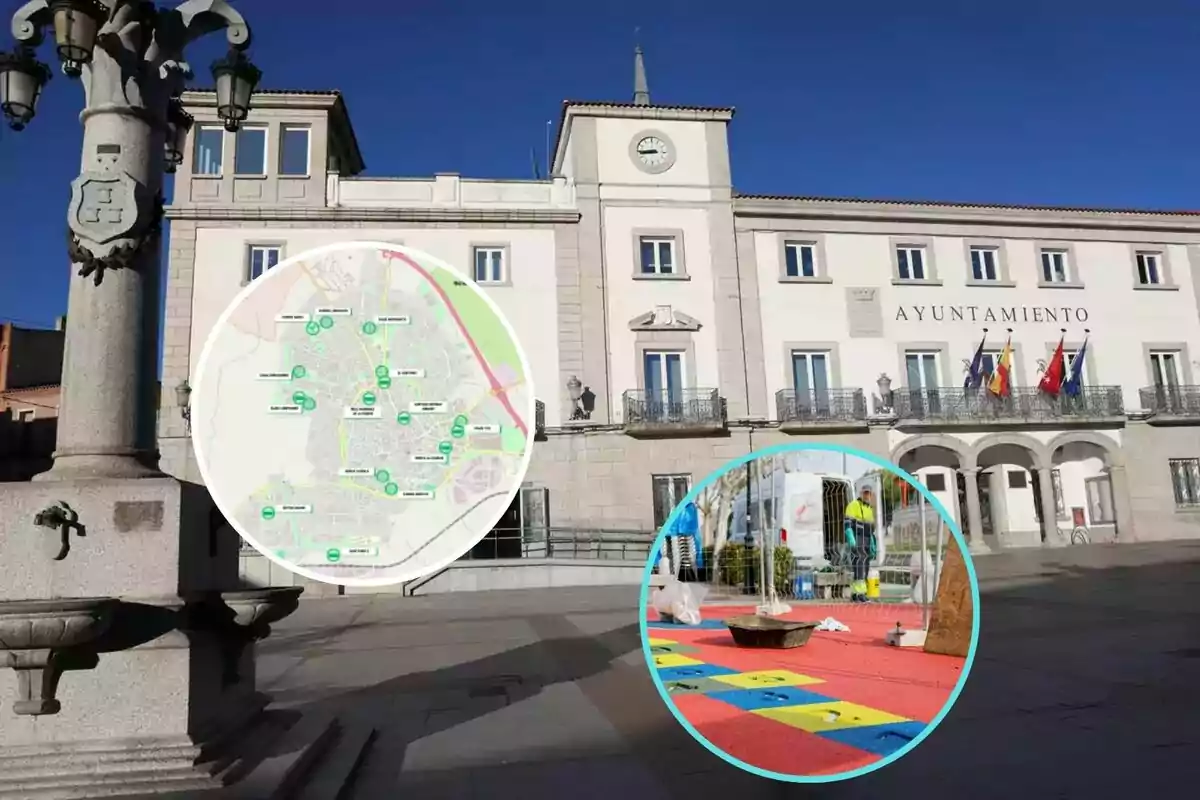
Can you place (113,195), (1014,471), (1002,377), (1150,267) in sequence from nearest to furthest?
1. (113,195)
2. (1002,377)
3. (1014,471)
4. (1150,267)

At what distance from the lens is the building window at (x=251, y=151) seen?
1970cm

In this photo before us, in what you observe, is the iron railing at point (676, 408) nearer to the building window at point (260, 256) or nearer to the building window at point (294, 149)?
the building window at point (260, 256)

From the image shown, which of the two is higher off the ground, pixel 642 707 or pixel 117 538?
pixel 117 538

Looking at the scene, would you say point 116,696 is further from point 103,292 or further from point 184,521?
point 103,292

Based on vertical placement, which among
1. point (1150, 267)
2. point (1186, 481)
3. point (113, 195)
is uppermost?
point (1150, 267)

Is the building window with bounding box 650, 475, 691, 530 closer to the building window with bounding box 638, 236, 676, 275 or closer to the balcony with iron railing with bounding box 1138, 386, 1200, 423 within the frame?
the building window with bounding box 638, 236, 676, 275

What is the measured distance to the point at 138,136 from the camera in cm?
414

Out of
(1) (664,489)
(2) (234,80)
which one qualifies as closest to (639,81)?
(1) (664,489)

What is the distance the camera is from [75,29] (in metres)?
3.85

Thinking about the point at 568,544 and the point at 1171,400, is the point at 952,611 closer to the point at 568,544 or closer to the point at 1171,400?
the point at 568,544

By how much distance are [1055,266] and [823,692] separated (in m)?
26.7

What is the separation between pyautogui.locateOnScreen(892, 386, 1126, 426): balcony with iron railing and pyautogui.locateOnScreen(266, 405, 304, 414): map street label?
21115 mm

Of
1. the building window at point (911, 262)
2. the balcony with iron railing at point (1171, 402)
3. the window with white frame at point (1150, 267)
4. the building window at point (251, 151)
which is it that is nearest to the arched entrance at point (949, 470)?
the building window at point (911, 262)

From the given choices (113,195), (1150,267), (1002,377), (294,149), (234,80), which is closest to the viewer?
(113,195)
